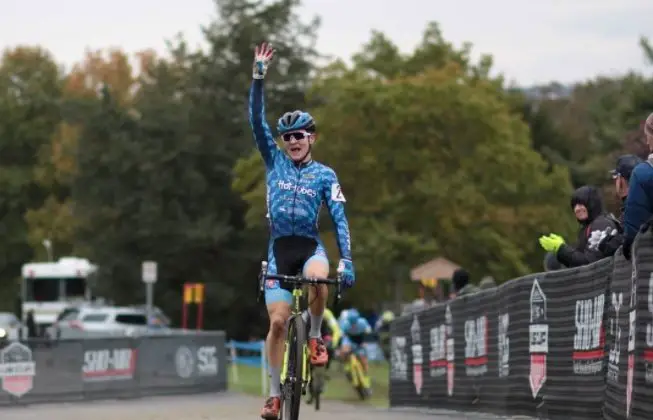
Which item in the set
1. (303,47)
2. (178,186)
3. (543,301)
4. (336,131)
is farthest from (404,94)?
(543,301)

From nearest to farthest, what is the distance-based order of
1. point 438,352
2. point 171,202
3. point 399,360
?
point 438,352 < point 399,360 < point 171,202

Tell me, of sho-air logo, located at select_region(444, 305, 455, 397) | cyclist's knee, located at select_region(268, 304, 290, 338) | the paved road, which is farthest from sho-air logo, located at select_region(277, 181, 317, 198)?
sho-air logo, located at select_region(444, 305, 455, 397)

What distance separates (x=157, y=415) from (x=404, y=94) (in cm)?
3870

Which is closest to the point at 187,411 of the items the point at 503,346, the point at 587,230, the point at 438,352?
the point at 438,352

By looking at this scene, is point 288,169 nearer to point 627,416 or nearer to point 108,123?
point 627,416

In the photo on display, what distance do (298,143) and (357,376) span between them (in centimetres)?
1777

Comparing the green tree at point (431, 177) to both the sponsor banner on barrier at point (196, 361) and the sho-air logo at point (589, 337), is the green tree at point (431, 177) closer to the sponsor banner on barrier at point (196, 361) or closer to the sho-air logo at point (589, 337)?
the sponsor banner on barrier at point (196, 361)

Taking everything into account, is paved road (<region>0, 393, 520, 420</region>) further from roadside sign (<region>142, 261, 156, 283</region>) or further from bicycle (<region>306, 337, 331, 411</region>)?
roadside sign (<region>142, 261, 156, 283</region>)

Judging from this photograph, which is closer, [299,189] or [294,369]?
[294,369]

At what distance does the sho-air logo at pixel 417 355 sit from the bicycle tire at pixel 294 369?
9.74 metres

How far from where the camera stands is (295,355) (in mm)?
11680

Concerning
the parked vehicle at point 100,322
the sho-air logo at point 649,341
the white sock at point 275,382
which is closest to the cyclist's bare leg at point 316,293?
the white sock at point 275,382

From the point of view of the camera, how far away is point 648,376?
9914 millimetres

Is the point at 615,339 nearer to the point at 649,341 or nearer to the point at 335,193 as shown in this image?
the point at 649,341
